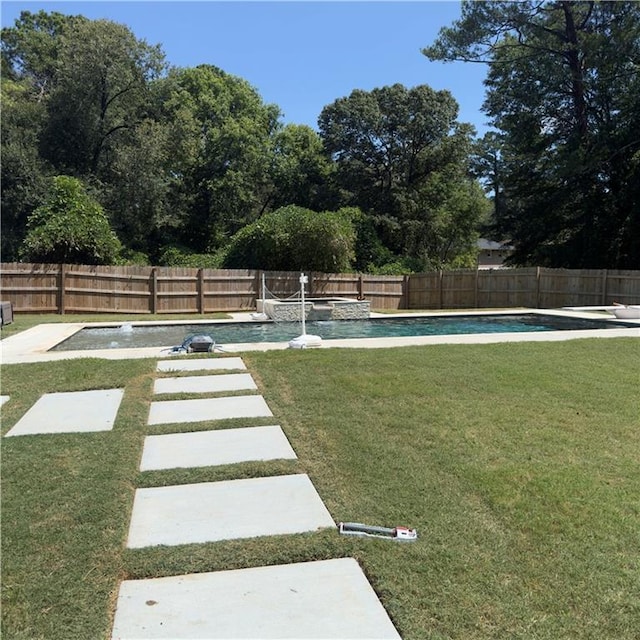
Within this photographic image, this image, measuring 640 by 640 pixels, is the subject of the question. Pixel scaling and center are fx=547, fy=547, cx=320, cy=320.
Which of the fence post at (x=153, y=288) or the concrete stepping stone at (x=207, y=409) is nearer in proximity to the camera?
the concrete stepping stone at (x=207, y=409)

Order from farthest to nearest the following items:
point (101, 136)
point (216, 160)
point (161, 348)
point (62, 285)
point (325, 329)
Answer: point (216, 160) → point (101, 136) → point (62, 285) → point (325, 329) → point (161, 348)

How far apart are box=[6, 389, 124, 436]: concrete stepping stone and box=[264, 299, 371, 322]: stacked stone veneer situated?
32.0 feet

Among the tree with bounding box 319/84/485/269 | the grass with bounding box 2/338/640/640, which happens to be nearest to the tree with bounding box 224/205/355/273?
the tree with bounding box 319/84/485/269

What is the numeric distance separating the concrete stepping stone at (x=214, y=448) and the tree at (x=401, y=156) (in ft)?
86.9

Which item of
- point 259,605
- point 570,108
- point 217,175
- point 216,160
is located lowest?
point 259,605

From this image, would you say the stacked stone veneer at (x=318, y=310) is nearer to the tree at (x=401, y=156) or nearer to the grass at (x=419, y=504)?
the grass at (x=419, y=504)

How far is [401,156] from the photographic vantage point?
1242 inches

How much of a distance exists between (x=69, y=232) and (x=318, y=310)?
363 inches

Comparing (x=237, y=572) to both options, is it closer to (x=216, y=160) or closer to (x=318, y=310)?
(x=318, y=310)

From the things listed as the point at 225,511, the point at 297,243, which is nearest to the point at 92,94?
the point at 297,243

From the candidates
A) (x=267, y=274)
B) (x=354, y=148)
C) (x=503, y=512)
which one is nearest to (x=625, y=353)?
(x=503, y=512)

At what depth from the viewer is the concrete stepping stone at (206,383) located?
5.44m

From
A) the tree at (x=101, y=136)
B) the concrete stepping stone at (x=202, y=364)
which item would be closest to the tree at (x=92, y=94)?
the tree at (x=101, y=136)

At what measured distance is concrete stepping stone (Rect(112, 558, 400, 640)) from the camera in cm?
192
